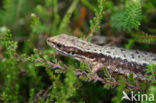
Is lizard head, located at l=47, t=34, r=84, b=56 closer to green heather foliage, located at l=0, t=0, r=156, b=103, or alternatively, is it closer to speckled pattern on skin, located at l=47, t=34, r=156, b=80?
speckled pattern on skin, located at l=47, t=34, r=156, b=80

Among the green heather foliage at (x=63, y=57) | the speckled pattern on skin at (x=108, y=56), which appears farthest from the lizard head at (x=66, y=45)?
the green heather foliage at (x=63, y=57)

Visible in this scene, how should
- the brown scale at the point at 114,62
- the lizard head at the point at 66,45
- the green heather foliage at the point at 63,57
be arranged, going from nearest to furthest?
the green heather foliage at the point at 63,57
the brown scale at the point at 114,62
the lizard head at the point at 66,45

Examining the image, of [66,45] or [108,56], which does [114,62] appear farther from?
[66,45]

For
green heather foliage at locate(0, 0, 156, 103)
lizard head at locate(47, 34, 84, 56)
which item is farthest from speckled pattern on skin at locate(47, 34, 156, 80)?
green heather foliage at locate(0, 0, 156, 103)

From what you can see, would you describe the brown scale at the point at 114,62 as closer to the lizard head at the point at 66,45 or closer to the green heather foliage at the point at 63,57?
the lizard head at the point at 66,45

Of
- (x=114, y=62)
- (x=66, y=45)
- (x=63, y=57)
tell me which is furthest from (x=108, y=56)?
(x=63, y=57)
